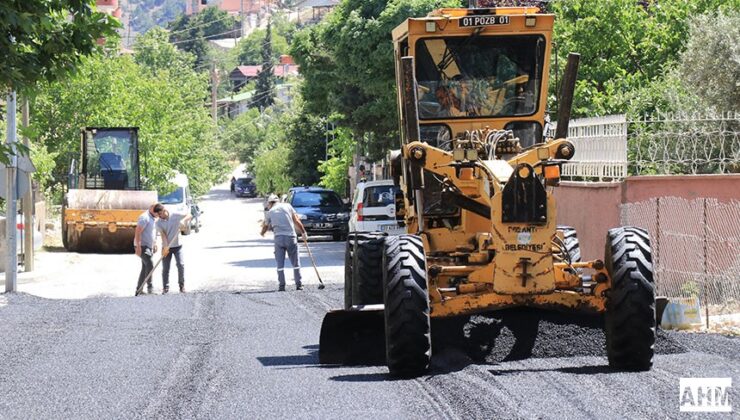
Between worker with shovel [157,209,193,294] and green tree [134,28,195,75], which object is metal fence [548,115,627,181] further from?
green tree [134,28,195,75]

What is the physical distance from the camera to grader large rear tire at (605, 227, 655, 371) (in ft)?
35.4

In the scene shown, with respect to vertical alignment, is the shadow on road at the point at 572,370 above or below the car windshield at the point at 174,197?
below

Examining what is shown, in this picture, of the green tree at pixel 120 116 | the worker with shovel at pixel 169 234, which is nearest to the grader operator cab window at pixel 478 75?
the worker with shovel at pixel 169 234

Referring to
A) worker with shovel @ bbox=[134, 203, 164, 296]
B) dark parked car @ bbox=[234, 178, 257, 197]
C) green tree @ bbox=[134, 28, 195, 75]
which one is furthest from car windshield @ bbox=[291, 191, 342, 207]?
dark parked car @ bbox=[234, 178, 257, 197]

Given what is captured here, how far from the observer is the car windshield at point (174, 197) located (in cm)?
4878

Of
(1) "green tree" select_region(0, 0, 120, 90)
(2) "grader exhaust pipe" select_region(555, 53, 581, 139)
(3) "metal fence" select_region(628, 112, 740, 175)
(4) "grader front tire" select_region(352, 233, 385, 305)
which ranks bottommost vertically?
(4) "grader front tire" select_region(352, 233, 385, 305)

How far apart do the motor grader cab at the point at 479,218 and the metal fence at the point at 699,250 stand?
9.70 ft

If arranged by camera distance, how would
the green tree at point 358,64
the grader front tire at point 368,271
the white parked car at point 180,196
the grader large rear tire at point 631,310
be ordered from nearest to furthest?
the grader large rear tire at point 631,310
the grader front tire at point 368,271
the green tree at point 358,64
the white parked car at point 180,196

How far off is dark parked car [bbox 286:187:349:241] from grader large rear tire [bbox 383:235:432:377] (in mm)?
28120

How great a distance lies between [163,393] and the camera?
1054 centimetres

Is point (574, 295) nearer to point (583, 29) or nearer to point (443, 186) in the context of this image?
point (443, 186)

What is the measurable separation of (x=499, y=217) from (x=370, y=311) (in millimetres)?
1830

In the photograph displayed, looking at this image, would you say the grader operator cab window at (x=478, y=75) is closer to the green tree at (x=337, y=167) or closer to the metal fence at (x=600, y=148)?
the metal fence at (x=600, y=148)

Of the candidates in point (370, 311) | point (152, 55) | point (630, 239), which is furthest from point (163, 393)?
point (152, 55)
